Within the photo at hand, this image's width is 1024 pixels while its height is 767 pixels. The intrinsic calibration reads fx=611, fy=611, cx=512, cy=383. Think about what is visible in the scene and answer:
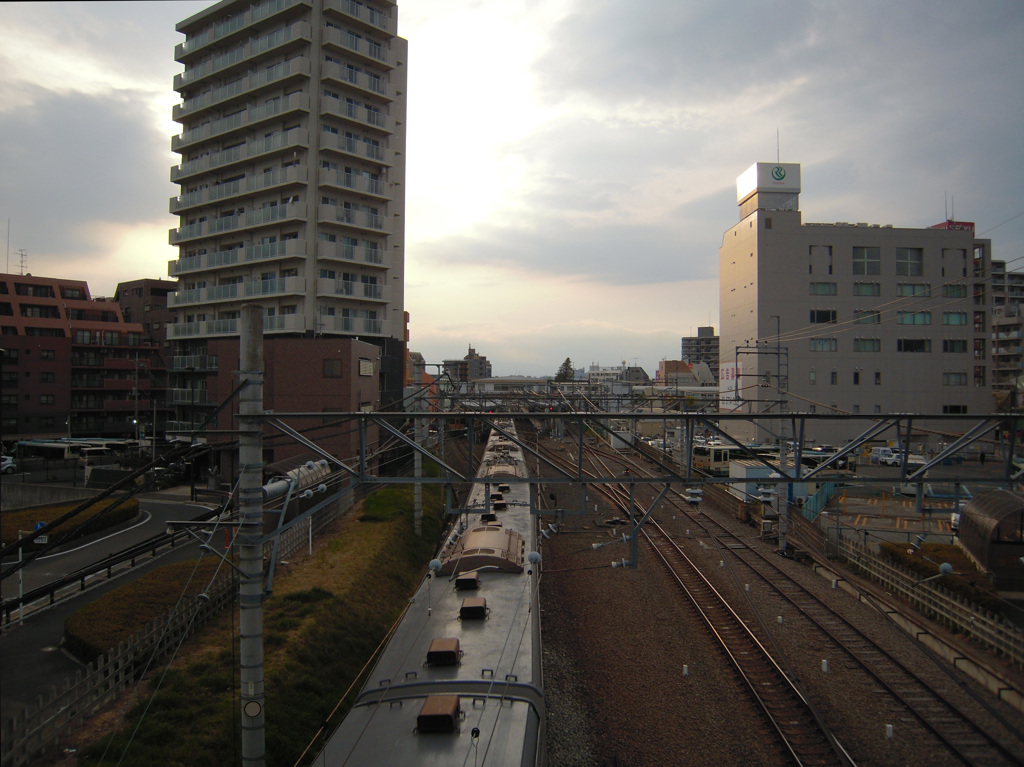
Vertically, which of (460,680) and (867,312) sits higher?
(867,312)

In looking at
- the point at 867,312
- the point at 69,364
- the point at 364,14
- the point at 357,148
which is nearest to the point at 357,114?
the point at 357,148

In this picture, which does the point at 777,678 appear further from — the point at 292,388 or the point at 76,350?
the point at 76,350

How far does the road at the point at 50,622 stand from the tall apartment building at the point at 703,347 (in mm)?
120581

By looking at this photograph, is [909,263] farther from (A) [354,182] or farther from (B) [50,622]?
(B) [50,622]

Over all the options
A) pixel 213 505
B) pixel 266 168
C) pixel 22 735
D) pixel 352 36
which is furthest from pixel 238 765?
pixel 352 36

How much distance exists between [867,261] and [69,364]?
52225 millimetres

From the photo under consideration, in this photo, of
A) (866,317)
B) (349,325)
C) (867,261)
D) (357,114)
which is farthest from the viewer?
(867,261)

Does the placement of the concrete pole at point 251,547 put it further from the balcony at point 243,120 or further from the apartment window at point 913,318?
the apartment window at point 913,318

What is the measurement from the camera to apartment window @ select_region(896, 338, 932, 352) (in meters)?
41.0

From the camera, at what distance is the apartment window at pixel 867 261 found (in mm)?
41094

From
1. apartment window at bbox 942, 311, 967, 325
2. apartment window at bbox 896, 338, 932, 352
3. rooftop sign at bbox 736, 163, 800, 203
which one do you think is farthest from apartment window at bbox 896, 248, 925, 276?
rooftop sign at bbox 736, 163, 800, 203

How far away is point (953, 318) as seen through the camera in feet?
135

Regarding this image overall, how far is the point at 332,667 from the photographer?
11273mm

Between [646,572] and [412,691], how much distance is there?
11469mm
